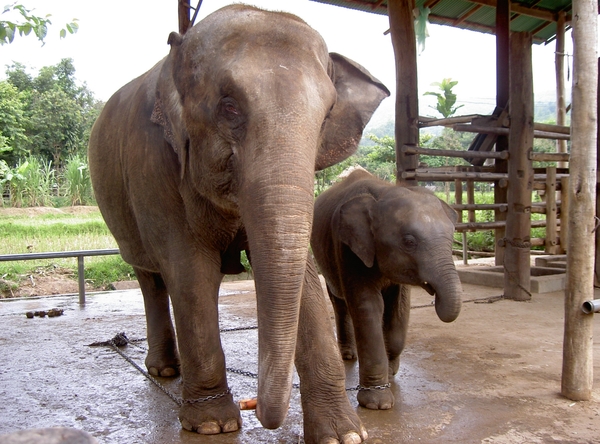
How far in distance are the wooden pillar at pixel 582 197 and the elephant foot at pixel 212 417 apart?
6.08ft

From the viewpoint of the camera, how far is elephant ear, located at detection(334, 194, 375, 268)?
3.71m

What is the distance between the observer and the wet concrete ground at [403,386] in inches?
125

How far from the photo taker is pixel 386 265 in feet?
12.1

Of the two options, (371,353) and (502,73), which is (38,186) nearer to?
(502,73)

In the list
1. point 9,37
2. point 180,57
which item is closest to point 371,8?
point 9,37

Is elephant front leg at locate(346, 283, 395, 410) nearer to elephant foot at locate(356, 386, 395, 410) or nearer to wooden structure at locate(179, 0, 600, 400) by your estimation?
elephant foot at locate(356, 386, 395, 410)

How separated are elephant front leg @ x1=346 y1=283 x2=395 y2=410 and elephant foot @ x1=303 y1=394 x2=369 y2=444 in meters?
0.54

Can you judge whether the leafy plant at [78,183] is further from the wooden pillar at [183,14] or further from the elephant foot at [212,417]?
the elephant foot at [212,417]

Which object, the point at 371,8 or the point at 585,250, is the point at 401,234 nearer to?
the point at 585,250

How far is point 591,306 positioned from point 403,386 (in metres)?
1.17

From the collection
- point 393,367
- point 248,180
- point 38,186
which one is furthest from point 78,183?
point 248,180

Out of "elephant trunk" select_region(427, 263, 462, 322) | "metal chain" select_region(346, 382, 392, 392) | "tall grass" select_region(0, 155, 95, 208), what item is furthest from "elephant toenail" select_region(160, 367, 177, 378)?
"tall grass" select_region(0, 155, 95, 208)

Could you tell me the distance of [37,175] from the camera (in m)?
21.8

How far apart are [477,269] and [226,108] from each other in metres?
6.34
